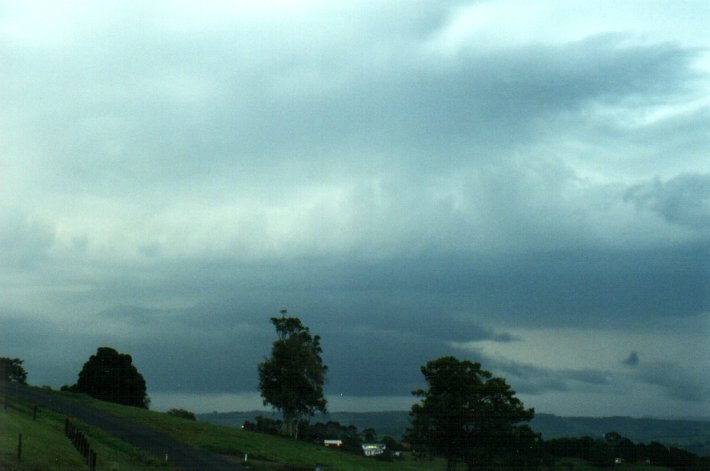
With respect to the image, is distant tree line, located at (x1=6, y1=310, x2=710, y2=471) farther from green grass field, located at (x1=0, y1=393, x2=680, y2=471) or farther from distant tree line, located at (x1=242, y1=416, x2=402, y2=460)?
distant tree line, located at (x1=242, y1=416, x2=402, y2=460)

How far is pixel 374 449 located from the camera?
3979 inches

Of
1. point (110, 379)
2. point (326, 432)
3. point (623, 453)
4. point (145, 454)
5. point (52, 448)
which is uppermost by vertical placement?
point (110, 379)

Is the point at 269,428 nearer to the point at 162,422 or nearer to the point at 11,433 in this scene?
the point at 162,422

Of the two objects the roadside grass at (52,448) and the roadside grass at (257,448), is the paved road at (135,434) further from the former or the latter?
the roadside grass at (257,448)

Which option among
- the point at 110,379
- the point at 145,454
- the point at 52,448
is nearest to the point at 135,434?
the point at 145,454

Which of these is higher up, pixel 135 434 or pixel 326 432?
pixel 135 434

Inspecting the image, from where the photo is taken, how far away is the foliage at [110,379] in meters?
124

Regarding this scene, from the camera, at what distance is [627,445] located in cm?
7625

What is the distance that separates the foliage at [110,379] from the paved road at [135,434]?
28.7m

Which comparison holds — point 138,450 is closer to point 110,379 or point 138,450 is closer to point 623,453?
point 623,453

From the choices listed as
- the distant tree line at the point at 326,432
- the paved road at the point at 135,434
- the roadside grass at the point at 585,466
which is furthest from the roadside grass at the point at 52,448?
the distant tree line at the point at 326,432

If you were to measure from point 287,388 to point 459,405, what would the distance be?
3169cm

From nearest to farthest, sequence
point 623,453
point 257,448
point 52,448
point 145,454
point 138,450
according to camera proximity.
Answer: point 52,448, point 145,454, point 138,450, point 623,453, point 257,448

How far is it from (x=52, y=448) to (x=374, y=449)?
6124cm
